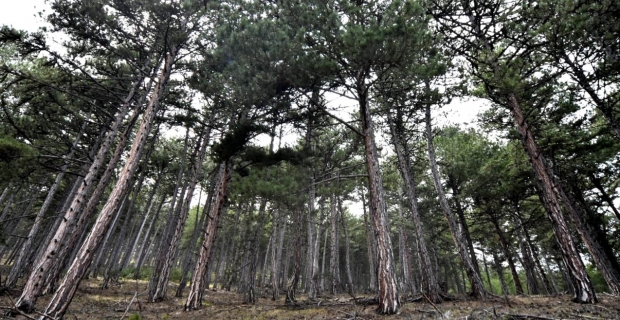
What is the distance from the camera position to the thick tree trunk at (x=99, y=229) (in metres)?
5.98

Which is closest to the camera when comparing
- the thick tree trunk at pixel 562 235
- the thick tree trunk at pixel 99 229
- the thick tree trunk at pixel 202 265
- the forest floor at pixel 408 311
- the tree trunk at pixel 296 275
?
the forest floor at pixel 408 311

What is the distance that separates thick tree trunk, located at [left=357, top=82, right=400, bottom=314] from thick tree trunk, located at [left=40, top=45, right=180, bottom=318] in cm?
673

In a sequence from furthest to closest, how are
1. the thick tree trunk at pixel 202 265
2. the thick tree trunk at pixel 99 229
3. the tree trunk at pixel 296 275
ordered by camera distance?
1. the tree trunk at pixel 296 275
2. the thick tree trunk at pixel 202 265
3. the thick tree trunk at pixel 99 229

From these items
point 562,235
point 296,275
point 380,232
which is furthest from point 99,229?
point 562,235

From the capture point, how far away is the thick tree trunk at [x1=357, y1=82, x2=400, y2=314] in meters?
6.56

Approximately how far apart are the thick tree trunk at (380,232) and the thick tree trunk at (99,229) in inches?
265

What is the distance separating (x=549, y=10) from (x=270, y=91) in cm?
797

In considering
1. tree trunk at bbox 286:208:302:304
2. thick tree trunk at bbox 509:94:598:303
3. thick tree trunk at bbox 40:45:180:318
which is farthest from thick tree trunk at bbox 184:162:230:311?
thick tree trunk at bbox 509:94:598:303

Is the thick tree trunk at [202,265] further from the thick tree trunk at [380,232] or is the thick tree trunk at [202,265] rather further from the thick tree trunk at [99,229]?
the thick tree trunk at [380,232]

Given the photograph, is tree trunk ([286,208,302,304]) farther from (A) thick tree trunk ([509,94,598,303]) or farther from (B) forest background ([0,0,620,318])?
(A) thick tree trunk ([509,94,598,303])

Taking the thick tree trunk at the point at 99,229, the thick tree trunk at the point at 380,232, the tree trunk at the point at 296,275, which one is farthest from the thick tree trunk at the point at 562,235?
the thick tree trunk at the point at 99,229

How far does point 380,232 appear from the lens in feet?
23.6

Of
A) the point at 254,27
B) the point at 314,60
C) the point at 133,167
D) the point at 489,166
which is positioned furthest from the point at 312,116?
the point at 489,166

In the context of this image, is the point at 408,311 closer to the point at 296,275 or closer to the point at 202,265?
the point at 296,275
